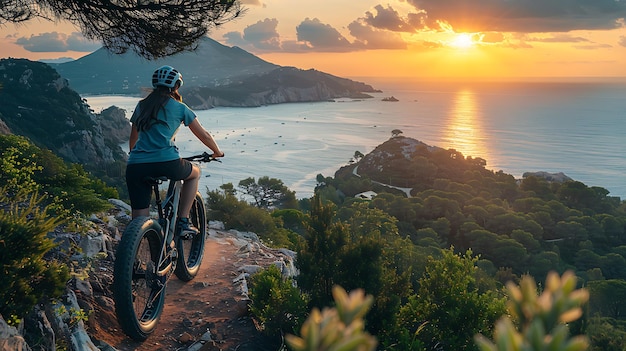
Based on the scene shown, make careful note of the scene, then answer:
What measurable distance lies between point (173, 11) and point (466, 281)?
756cm

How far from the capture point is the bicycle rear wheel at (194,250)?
25.5 ft

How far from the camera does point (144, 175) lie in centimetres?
583

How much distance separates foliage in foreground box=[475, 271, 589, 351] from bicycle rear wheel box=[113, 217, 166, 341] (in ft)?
16.7

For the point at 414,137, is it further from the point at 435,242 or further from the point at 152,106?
the point at 152,106

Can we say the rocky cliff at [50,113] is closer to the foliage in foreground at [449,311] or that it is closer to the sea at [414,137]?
the sea at [414,137]

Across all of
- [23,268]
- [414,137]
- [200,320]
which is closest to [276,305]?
[200,320]

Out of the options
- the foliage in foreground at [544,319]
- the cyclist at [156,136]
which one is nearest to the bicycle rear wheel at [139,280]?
the cyclist at [156,136]

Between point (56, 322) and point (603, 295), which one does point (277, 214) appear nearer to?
point (603, 295)

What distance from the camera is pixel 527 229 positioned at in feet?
135

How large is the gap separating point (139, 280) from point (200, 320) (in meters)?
1.50

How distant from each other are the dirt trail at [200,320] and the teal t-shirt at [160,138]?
2208mm

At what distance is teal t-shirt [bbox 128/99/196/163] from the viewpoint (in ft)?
19.0

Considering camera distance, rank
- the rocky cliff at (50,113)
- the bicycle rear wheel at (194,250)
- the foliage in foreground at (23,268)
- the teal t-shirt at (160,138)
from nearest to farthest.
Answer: the foliage in foreground at (23,268) < the teal t-shirt at (160,138) < the bicycle rear wheel at (194,250) < the rocky cliff at (50,113)

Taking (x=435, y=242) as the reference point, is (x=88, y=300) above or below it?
above
